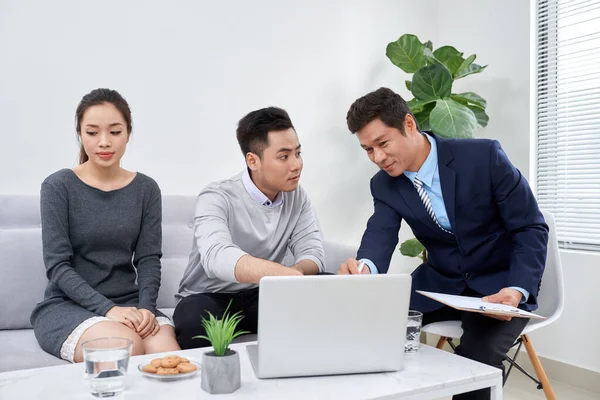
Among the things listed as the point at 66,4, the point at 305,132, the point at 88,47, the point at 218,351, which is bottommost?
the point at 218,351

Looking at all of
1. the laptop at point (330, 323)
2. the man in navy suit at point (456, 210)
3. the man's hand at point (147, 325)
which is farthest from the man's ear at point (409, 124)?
the man's hand at point (147, 325)

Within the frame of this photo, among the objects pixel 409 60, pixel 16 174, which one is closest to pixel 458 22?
pixel 409 60

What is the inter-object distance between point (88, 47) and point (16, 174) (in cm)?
65

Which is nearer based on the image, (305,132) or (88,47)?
(88,47)

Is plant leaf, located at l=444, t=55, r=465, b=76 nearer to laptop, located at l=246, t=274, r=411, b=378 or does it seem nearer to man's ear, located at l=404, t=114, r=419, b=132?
man's ear, located at l=404, t=114, r=419, b=132

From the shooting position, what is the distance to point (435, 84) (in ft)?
9.14

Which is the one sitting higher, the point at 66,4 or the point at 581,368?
the point at 66,4

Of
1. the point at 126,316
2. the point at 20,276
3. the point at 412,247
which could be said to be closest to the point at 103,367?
the point at 126,316

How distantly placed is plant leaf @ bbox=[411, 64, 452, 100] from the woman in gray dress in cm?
149

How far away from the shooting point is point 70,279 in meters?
1.74

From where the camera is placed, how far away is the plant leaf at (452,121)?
8.34 ft

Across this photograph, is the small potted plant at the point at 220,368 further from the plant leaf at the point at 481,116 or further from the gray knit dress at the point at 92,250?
the plant leaf at the point at 481,116

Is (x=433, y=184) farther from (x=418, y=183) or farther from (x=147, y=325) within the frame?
(x=147, y=325)

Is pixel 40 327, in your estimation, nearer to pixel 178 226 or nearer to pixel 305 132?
pixel 178 226
